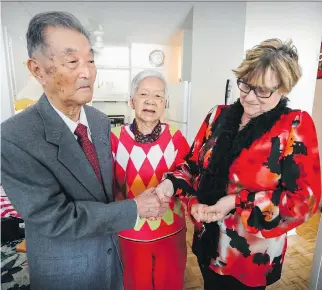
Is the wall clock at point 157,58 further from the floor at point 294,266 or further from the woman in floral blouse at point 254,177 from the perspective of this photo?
the woman in floral blouse at point 254,177

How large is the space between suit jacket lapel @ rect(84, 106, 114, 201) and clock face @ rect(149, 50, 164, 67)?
4.72m

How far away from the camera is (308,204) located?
82 centimetres

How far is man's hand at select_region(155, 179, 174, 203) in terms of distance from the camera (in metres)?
0.99

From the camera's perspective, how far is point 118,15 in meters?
3.39

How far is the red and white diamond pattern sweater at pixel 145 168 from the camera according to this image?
116 cm

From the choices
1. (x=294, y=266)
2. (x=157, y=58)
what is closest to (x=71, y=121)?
(x=294, y=266)

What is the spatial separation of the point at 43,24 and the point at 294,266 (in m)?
2.63

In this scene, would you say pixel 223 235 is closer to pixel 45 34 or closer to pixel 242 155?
pixel 242 155

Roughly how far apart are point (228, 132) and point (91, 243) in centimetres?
73

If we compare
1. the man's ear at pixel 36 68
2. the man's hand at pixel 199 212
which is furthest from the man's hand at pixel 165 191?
the man's ear at pixel 36 68

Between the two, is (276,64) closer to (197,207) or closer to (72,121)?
(197,207)

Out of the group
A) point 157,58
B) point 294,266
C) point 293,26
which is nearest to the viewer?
point 294,266

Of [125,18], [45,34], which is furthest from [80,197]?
[125,18]

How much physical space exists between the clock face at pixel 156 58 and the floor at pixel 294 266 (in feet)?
13.1
